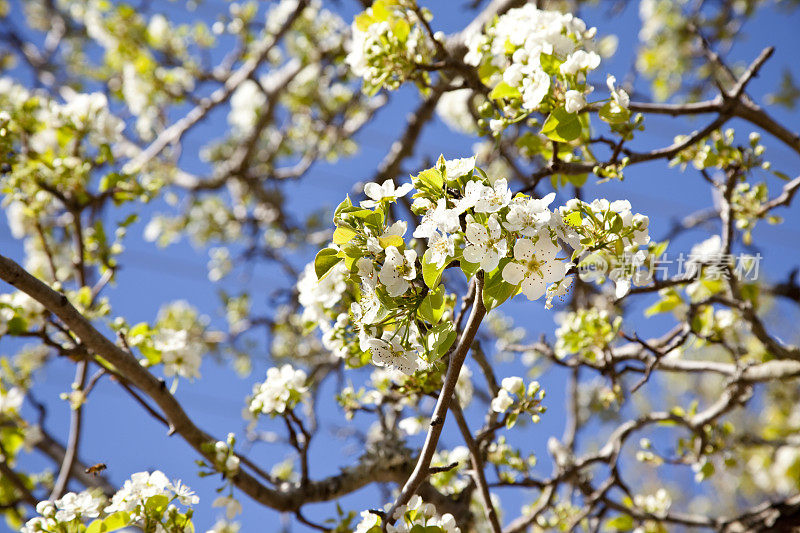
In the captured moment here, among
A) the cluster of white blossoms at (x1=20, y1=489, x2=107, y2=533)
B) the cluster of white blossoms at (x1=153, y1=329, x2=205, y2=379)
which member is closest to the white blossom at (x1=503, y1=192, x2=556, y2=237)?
the cluster of white blossoms at (x1=20, y1=489, x2=107, y2=533)

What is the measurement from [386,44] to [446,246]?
112 cm

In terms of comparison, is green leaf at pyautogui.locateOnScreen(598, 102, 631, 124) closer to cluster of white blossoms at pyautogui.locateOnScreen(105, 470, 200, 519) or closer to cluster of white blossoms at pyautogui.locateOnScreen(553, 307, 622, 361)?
cluster of white blossoms at pyautogui.locateOnScreen(553, 307, 622, 361)

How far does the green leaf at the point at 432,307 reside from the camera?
4.52 ft

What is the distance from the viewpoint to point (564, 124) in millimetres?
1746

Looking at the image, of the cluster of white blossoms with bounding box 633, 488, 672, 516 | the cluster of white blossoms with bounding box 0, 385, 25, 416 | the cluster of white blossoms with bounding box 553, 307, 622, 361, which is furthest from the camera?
the cluster of white blossoms with bounding box 633, 488, 672, 516

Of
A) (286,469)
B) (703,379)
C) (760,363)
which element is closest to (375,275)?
(760,363)

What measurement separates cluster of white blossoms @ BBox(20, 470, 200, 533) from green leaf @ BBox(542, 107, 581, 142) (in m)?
1.43

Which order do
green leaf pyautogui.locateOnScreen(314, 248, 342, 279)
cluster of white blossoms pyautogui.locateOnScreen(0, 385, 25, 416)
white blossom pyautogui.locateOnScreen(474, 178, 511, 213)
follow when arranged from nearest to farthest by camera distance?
white blossom pyautogui.locateOnScreen(474, 178, 511, 213)
green leaf pyautogui.locateOnScreen(314, 248, 342, 279)
cluster of white blossoms pyautogui.locateOnScreen(0, 385, 25, 416)

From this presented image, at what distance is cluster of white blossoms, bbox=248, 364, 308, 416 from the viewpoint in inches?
83.4

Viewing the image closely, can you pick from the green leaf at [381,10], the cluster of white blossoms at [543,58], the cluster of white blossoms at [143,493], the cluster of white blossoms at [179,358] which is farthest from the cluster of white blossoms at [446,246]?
the cluster of white blossoms at [179,358]

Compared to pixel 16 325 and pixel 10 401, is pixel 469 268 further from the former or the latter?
pixel 10 401

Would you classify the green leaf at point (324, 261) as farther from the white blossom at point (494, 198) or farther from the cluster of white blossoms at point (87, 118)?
the cluster of white blossoms at point (87, 118)

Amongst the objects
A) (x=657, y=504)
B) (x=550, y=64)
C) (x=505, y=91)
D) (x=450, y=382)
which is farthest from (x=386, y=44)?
(x=657, y=504)

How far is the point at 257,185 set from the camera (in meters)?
5.11
